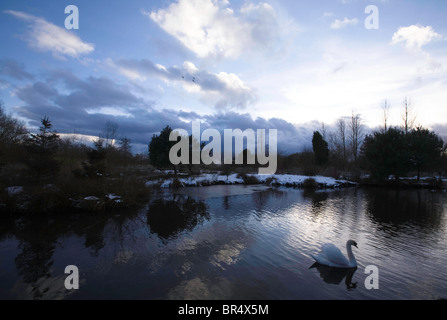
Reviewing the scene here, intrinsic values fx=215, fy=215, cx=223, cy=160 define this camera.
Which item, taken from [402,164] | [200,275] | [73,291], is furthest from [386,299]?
[402,164]

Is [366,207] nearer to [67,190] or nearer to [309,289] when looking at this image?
[309,289]

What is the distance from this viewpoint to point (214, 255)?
551 cm

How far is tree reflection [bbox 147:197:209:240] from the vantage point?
7566 millimetres

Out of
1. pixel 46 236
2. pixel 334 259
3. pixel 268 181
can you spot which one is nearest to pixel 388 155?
pixel 268 181

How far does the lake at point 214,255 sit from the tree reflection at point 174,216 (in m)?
0.05

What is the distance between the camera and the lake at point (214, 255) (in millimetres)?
3996

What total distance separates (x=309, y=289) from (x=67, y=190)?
33.9ft

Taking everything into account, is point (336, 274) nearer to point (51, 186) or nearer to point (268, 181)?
point (51, 186)

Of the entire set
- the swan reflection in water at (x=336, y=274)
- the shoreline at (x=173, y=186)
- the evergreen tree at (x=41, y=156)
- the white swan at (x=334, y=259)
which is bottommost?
the swan reflection in water at (x=336, y=274)

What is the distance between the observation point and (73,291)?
3889 millimetres

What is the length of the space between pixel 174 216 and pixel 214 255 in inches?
175

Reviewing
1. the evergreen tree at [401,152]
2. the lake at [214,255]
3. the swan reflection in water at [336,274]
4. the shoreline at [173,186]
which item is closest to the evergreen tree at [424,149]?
the evergreen tree at [401,152]

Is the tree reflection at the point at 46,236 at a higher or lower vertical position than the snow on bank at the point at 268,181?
lower

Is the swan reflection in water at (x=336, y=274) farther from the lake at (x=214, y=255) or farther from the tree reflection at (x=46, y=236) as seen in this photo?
the tree reflection at (x=46, y=236)
